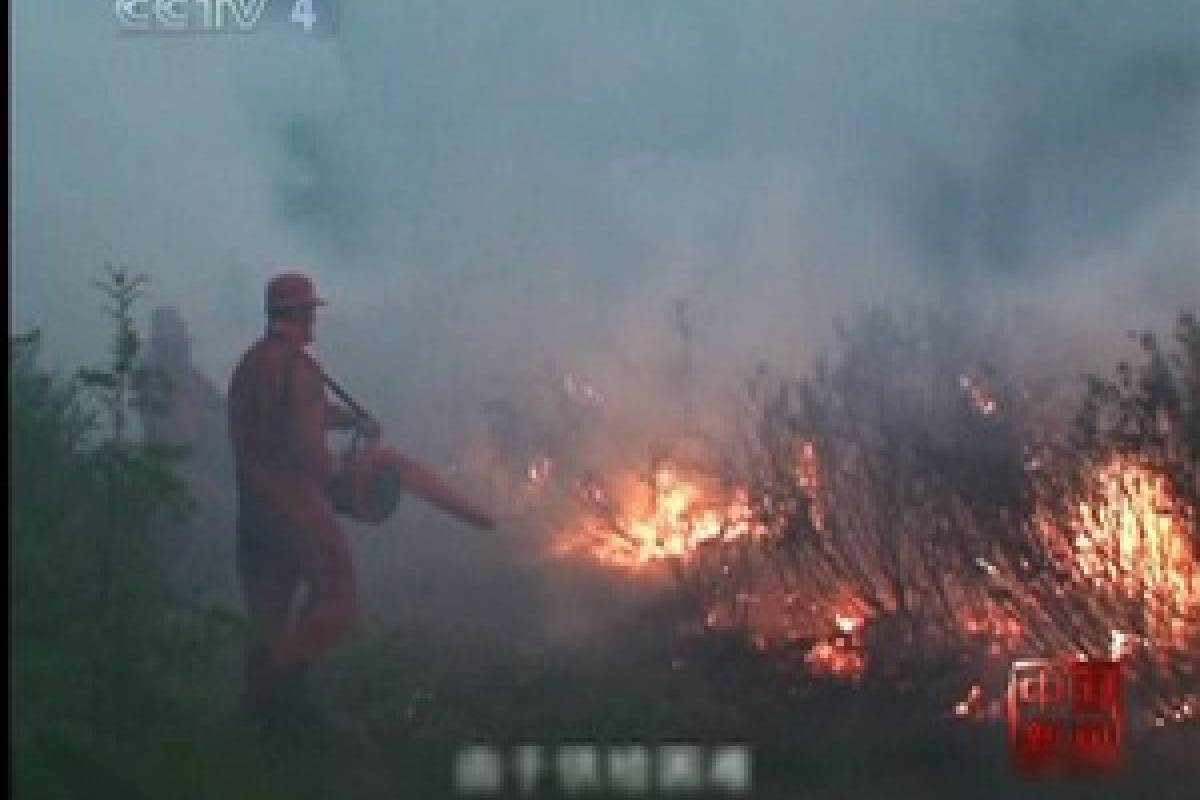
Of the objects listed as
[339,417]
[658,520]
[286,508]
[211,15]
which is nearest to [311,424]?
[339,417]

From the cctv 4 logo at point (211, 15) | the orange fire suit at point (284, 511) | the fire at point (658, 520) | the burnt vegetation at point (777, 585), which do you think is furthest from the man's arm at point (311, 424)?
the cctv 4 logo at point (211, 15)

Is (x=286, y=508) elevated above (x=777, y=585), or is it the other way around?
(x=286, y=508)

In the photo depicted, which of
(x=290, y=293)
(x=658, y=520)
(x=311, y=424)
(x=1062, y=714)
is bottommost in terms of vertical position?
(x=1062, y=714)

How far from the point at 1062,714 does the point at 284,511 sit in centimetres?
206

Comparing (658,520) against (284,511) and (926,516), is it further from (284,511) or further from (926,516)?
(284,511)

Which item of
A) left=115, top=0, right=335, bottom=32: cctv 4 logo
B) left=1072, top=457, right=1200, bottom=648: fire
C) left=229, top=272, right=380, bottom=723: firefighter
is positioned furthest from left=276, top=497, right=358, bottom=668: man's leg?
left=1072, top=457, right=1200, bottom=648: fire

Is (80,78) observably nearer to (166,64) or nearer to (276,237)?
(166,64)

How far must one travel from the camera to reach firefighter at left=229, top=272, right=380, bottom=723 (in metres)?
5.78

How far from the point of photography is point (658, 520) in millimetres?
5738

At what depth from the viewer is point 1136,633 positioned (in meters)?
5.53

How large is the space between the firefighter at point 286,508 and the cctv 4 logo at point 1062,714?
172 cm

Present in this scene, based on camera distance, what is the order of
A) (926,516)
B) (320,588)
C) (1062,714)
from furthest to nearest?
1. (320,588)
2. (926,516)
3. (1062,714)

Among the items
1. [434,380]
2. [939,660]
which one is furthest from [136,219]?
[939,660]

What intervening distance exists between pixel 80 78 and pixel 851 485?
87.8 inches
